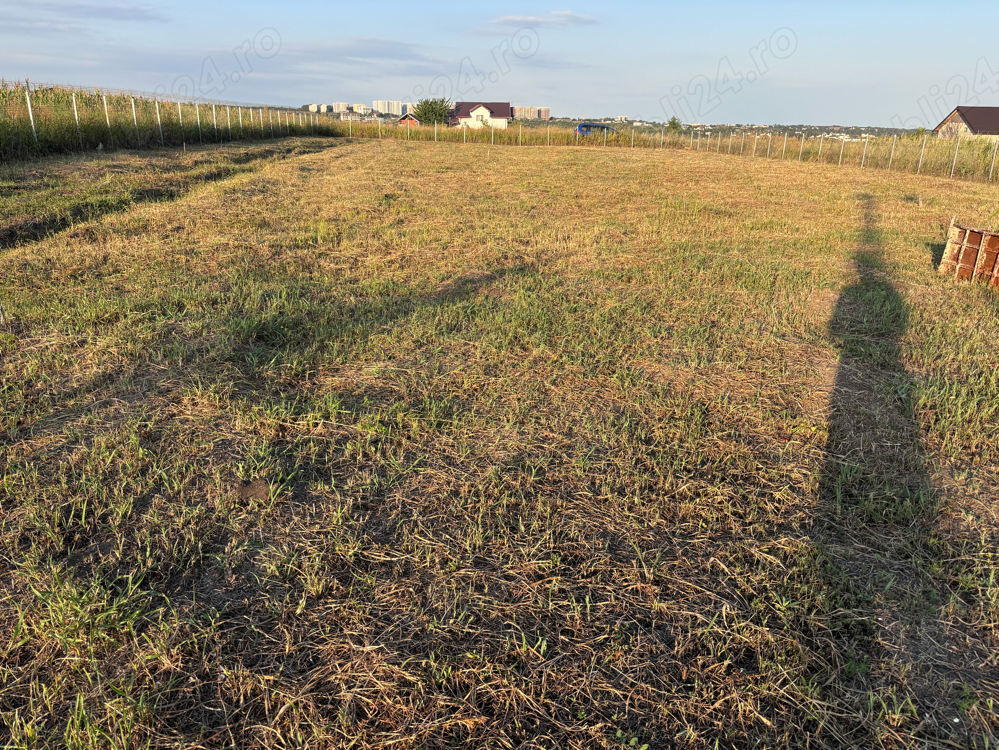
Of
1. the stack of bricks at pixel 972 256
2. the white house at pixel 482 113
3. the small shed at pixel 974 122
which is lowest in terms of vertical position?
the stack of bricks at pixel 972 256

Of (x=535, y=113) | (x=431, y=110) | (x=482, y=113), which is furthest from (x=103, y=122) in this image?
(x=535, y=113)

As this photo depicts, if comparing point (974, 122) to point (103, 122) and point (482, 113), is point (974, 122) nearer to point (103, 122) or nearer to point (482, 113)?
point (103, 122)

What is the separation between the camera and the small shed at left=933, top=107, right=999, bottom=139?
34.5 meters

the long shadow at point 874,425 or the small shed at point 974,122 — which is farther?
the small shed at point 974,122

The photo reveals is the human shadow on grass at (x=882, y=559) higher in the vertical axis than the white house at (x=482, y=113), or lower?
lower

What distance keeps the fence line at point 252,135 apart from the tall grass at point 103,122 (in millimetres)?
24

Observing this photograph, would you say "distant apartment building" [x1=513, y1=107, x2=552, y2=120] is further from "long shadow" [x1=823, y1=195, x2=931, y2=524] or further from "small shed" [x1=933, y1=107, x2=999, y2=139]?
"long shadow" [x1=823, y1=195, x2=931, y2=524]

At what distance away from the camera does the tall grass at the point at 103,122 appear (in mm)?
14086

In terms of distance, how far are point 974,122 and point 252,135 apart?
39.9m

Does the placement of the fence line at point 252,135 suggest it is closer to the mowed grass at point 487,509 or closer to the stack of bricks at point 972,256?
the mowed grass at point 487,509

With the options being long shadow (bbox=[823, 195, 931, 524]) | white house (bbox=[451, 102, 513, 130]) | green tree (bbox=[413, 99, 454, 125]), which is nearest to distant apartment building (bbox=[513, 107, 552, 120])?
white house (bbox=[451, 102, 513, 130])

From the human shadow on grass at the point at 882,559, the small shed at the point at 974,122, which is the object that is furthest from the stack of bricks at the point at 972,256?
the small shed at the point at 974,122

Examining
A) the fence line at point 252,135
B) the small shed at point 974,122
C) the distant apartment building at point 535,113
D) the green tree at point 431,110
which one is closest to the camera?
the fence line at point 252,135

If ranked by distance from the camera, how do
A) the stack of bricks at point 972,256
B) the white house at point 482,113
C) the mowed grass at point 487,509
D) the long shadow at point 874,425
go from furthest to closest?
the white house at point 482,113
the stack of bricks at point 972,256
the long shadow at point 874,425
the mowed grass at point 487,509
